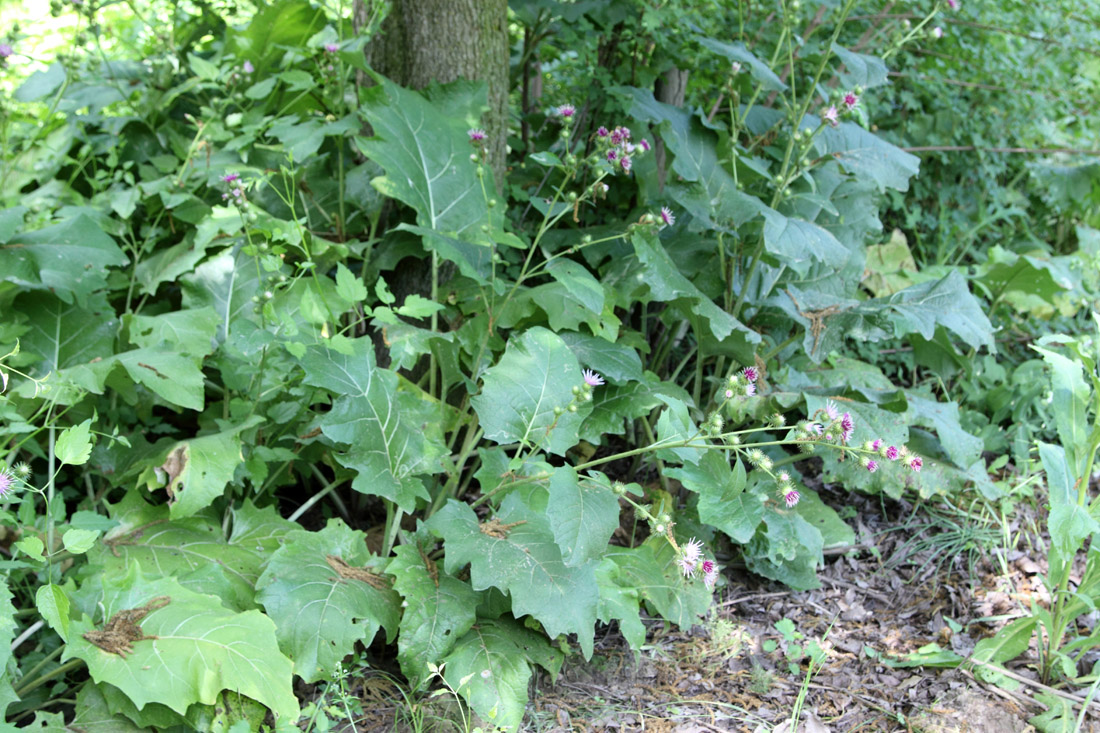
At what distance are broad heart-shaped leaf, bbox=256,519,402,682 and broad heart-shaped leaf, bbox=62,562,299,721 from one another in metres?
0.09

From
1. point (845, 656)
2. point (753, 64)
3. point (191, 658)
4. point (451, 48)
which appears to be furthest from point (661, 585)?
point (451, 48)

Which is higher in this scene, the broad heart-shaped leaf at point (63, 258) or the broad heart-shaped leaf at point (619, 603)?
the broad heart-shaped leaf at point (63, 258)

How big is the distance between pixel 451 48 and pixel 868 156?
1.62 m

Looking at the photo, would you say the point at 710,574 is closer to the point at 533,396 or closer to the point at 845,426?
the point at 845,426

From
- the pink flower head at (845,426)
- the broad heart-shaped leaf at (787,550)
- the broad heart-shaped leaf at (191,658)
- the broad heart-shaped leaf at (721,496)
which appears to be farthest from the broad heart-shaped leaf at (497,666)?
the pink flower head at (845,426)

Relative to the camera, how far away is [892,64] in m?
4.29

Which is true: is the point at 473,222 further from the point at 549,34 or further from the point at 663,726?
the point at 663,726

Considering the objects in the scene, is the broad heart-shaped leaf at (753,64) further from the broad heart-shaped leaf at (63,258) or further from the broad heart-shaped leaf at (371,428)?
the broad heart-shaped leaf at (63,258)

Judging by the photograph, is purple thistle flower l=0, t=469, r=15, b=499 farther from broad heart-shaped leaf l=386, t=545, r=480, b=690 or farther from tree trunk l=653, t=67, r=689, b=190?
tree trunk l=653, t=67, r=689, b=190

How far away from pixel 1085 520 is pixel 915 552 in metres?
0.85

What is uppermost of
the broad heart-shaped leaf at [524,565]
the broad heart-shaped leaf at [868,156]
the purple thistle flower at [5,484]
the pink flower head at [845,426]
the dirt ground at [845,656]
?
the broad heart-shaped leaf at [868,156]

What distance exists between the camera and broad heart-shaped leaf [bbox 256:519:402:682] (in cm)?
195

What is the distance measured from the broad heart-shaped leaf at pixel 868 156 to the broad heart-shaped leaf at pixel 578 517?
1.73m

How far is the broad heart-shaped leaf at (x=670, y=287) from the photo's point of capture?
254cm
